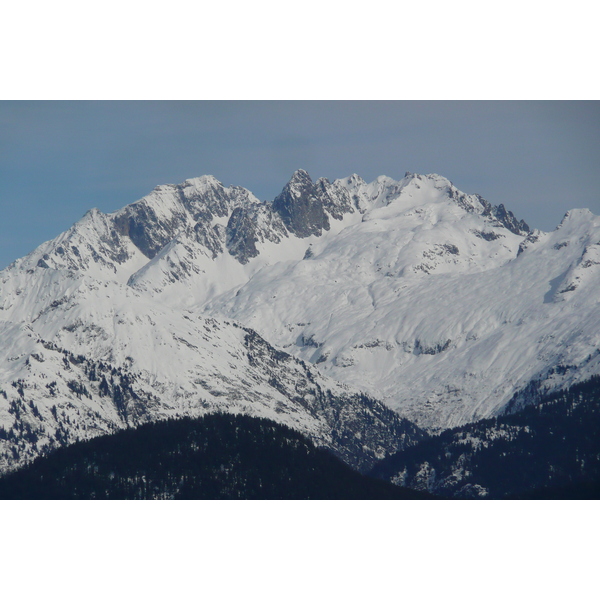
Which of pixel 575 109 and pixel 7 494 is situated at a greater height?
pixel 575 109

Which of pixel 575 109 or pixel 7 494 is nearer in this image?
pixel 575 109

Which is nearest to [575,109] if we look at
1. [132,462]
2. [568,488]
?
[568,488]

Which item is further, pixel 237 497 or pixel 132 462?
pixel 132 462

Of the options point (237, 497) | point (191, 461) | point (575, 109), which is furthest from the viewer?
point (191, 461)

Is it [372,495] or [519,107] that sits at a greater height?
[519,107]

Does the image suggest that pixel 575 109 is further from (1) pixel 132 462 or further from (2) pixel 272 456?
(1) pixel 132 462

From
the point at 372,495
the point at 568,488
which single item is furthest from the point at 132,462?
the point at 568,488

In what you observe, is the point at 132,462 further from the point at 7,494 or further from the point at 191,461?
the point at 7,494

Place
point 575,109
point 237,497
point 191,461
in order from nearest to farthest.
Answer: point 575,109 < point 237,497 < point 191,461
